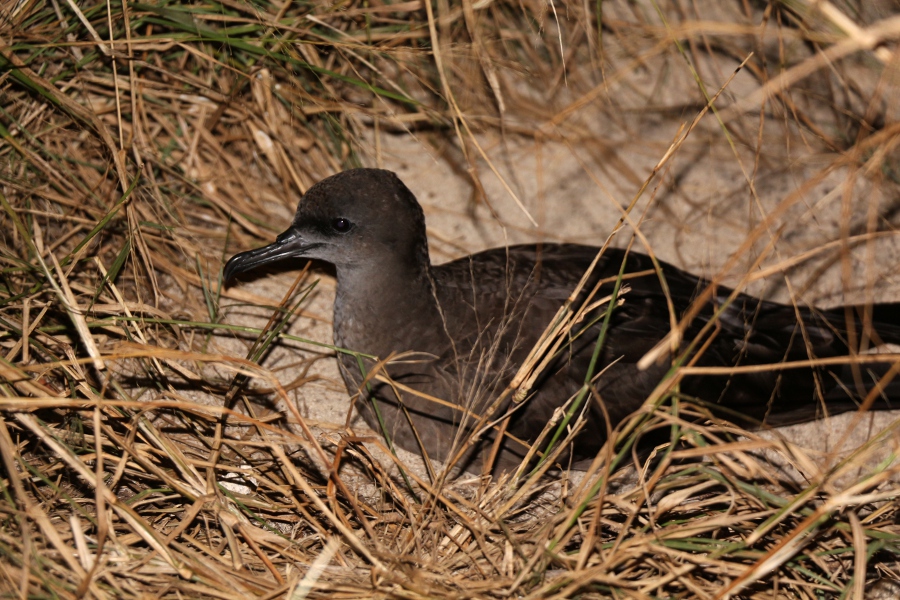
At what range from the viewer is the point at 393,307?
2684mm

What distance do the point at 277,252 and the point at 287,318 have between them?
0.26 m

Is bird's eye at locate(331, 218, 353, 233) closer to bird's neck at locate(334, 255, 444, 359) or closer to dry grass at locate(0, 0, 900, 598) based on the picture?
bird's neck at locate(334, 255, 444, 359)

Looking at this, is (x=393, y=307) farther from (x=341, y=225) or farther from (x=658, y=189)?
(x=658, y=189)

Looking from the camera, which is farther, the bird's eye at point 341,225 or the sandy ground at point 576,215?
the sandy ground at point 576,215

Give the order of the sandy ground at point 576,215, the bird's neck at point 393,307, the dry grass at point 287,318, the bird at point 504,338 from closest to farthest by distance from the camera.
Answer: the dry grass at point 287,318 → the bird at point 504,338 → the bird's neck at point 393,307 → the sandy ground at point 576,215

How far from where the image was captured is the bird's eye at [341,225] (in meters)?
2.60

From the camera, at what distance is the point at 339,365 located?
2826 mm

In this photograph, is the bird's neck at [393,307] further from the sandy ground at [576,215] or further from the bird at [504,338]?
the sandy ground at [576,215]

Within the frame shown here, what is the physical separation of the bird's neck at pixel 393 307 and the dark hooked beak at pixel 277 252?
6.4 inches

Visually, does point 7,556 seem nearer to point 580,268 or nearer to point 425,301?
point 425,301

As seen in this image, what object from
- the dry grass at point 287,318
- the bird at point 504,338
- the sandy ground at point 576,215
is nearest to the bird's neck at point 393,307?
the bird at point 504,338

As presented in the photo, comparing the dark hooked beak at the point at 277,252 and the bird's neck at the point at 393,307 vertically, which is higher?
the dark hooked beak at the point at 277,252

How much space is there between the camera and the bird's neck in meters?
2.67

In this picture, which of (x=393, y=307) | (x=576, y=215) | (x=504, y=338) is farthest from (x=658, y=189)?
(x=393, y=307)
